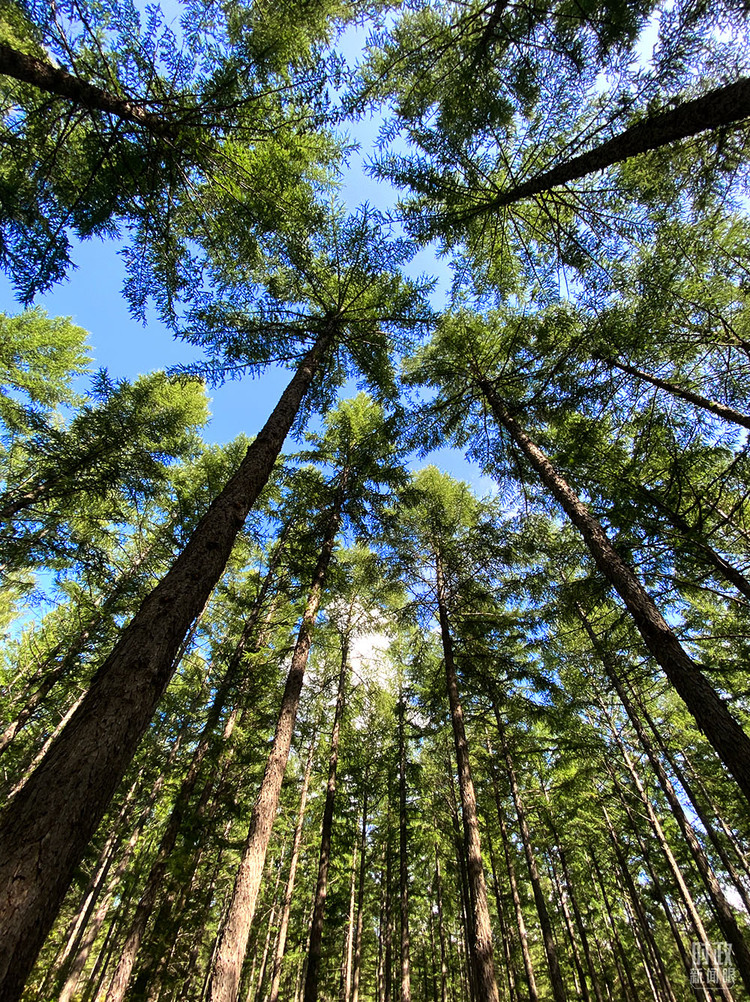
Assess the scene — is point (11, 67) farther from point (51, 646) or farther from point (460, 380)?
point (51, 646)

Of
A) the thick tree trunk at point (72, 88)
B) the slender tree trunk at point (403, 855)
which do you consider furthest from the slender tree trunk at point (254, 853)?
the thick tree trunk at point (72, 88)

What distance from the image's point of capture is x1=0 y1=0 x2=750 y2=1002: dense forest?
4.12m

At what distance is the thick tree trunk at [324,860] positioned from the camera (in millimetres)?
7877

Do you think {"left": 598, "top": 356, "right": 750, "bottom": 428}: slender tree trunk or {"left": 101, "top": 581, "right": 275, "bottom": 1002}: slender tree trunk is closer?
{"left": 101, "top": 581, "right": 275, "bottom": 1002}: slender tree trunk

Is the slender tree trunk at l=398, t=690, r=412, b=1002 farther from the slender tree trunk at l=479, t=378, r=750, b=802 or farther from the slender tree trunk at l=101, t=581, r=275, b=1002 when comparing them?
the slender tree trunk at l=479, t=378, r=750, b=802

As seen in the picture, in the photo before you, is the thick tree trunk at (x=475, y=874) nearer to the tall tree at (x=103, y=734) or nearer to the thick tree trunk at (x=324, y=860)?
the thick tree trunk at (x=324, y=860)

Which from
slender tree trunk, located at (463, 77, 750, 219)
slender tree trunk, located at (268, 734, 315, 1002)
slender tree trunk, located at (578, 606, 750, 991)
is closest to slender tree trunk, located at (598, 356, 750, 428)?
slender tree trunk, located at (463, 77, 750, 219)

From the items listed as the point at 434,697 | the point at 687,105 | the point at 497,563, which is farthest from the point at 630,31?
the point at 434,697

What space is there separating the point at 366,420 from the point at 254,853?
943 cm

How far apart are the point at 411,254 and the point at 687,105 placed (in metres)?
4.01

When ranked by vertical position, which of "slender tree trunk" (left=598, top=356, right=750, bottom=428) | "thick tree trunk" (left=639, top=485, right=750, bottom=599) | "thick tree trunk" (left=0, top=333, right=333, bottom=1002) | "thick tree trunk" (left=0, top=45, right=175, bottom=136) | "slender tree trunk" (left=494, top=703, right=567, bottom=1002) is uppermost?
"slender tree trunk" (left=598, top=356, right=750, bottom=428)

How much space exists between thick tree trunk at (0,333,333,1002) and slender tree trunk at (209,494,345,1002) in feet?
13.9

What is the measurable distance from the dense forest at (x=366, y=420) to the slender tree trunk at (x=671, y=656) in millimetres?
36

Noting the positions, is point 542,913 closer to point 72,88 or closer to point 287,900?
point 287,900
